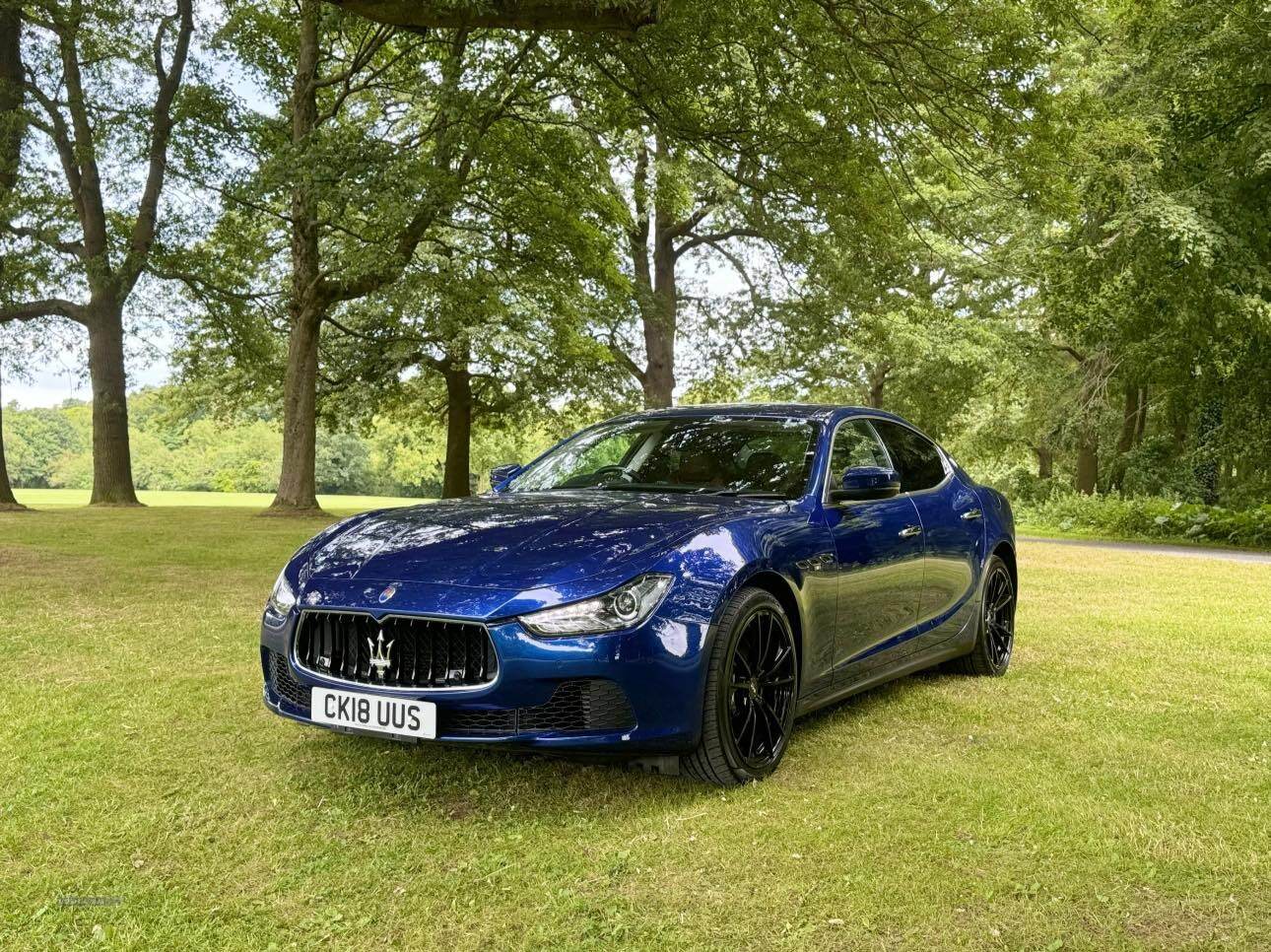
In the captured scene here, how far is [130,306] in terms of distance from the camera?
80.1 ft

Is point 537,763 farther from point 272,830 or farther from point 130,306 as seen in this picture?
point 130,306

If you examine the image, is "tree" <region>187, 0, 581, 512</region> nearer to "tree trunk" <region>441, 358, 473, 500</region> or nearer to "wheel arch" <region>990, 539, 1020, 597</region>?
"tree trunk" <region>441, 358, 473, 500</region>

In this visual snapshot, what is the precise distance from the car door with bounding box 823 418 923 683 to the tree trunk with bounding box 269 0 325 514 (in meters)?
15.9

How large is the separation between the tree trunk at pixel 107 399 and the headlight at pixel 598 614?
22.3m

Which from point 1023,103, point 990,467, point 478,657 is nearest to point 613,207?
point 1023,103

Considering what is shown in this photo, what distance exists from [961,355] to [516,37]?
15.8 metres

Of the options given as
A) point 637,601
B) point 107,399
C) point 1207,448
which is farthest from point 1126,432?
point 637,601

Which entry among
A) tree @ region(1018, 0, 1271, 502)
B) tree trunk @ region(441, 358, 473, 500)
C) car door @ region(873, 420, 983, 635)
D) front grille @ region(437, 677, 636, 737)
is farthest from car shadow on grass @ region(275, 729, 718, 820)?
tree trunk @ region(441, 358, 473, 500)

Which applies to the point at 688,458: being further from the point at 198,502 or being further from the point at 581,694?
the point at 198,502

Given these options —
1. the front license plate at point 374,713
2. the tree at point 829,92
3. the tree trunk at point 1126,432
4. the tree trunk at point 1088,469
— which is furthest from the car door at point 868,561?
the tree trunk at point 1088,469

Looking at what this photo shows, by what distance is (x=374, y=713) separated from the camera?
3.92m

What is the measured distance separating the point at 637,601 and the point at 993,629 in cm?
360

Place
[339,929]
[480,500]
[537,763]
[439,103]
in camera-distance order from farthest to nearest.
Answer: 1. [439,103]
2. [480,500]
3. [537,763]
4. [339,929]

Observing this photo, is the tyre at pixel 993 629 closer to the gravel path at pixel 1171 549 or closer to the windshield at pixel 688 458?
the windshield at pixel 688 458
